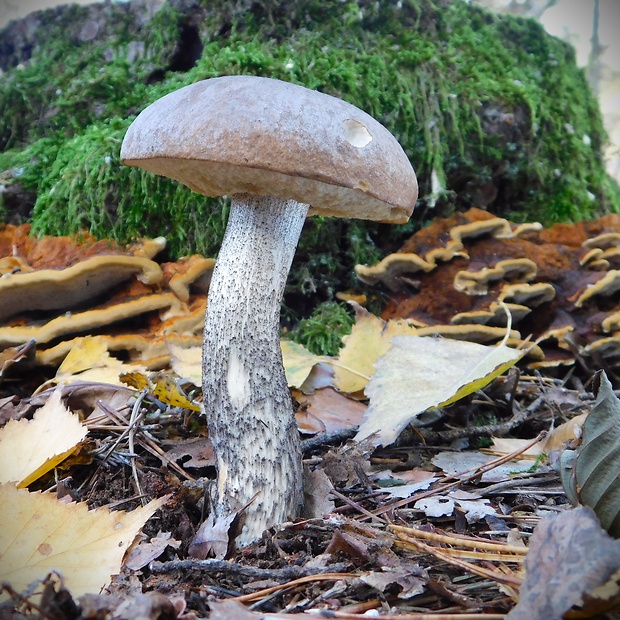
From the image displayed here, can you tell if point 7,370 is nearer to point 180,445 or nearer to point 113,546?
point 180,445

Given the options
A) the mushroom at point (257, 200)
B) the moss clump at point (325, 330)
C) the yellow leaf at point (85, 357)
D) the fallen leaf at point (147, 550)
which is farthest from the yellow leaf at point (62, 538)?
the moss clump at point (325, 330)

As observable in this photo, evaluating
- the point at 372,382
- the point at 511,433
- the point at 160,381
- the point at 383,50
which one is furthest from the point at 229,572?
the point at 383,50

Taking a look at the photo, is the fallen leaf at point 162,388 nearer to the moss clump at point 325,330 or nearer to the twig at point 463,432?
the twig at point 463,432

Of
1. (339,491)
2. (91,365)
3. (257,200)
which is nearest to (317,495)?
Result: (339,491)

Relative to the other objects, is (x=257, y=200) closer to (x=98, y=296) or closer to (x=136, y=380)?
(x=136, y=380)

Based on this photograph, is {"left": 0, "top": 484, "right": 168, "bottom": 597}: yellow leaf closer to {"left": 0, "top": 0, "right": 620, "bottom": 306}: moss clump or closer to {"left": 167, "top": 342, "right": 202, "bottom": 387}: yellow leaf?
{"left": 167, "top": 342, "right": 202, "bottom": 387}: yellow leaf
